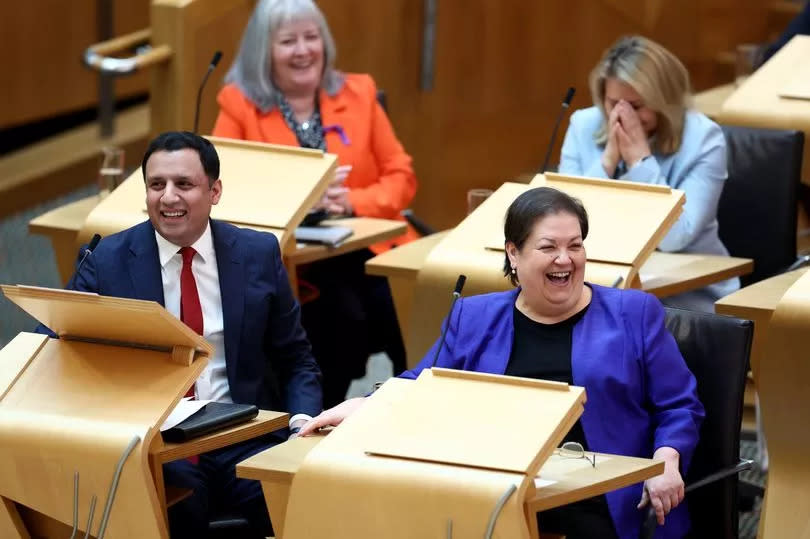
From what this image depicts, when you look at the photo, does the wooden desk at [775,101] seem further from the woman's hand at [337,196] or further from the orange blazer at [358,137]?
the woman's hand at [337,196]

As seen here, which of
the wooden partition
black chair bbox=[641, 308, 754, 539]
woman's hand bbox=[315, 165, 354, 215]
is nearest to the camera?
black chair bbox=[641, 308, 754, 539]

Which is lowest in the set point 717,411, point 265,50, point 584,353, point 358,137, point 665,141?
point 717,411

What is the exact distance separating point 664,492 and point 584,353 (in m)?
0.37

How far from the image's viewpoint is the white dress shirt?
11.8 ft

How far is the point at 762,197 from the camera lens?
4746mm

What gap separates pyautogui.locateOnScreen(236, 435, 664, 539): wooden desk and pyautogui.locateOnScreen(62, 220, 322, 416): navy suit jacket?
2.03ft

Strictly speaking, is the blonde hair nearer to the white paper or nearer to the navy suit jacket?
the navy suit jacket

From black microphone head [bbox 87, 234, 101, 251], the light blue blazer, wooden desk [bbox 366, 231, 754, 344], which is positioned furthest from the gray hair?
black microphone head [bbox 87, 234, 101, 251]

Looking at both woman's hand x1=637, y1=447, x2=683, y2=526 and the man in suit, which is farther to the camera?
the man in suit

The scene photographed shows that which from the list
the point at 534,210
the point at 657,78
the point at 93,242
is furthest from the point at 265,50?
the point at 534,210

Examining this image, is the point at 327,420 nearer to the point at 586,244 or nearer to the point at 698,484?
the point at 698,484

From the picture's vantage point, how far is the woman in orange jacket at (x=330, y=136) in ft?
16.1

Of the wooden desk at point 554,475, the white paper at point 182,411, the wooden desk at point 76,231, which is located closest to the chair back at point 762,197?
the wooden desk at point 76,231

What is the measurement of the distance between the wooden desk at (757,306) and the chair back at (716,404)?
0.37 m
